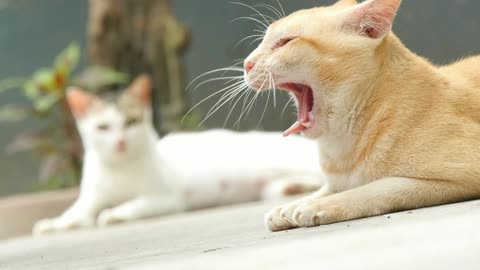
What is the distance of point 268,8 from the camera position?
207cm

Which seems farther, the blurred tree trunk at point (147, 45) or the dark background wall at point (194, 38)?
the blurred tree trunk at point (147, 45)

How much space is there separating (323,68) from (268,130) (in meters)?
2.90

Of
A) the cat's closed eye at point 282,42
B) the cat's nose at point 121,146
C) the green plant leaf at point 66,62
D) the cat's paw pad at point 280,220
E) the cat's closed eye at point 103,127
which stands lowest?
the cat's paw pad at point 280,220

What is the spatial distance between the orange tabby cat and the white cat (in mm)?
1845

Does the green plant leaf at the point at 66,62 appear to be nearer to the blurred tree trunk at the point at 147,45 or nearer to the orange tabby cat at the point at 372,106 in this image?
the blurred tree trunk at the point at 147,45

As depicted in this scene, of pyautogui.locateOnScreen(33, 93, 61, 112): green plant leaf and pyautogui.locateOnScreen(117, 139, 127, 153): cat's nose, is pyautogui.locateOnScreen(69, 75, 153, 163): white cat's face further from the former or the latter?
pyautogui.locateOnScreen(33, 93, 61, 112): green plant leaf

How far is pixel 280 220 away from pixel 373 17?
1.64 feet

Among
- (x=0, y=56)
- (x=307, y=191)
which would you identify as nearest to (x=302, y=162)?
(x=307, y=191)

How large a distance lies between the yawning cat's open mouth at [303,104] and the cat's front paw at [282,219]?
0.19 metres

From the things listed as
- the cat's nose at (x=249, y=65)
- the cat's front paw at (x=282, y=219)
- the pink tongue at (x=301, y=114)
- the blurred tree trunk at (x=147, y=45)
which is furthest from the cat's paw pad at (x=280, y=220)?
the blurred tree trunk at (x=147, y=45)

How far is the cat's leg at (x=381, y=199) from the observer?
4.82 ft

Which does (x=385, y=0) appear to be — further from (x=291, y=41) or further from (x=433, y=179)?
(x=433, y=179)

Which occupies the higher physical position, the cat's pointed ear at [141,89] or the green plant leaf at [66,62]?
the green plant leaf at [66,62]

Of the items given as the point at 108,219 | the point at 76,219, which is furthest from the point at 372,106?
the point at 76,219
